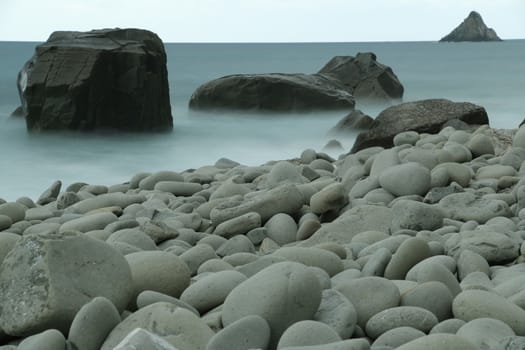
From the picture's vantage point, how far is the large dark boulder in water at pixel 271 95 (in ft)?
43.9

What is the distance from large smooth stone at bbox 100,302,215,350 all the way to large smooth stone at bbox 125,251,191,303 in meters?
0.32

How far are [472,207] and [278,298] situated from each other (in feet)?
6.24

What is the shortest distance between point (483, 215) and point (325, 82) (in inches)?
446

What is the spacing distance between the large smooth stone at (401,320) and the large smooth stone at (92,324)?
685mm

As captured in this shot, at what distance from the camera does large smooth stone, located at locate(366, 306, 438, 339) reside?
1.93 meters

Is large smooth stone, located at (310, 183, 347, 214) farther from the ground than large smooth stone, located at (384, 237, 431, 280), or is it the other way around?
large smooth stone, located at (384, 237, 431, 280)

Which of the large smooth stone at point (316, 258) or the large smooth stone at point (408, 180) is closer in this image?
the large smooth stone at point (316, 258)

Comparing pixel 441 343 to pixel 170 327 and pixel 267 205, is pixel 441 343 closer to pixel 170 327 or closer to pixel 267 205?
pixel 170 327

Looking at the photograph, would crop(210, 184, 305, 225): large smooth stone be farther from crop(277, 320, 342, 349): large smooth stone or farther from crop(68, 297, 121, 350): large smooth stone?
crop(277, 320, 342, 349): large smooth stone

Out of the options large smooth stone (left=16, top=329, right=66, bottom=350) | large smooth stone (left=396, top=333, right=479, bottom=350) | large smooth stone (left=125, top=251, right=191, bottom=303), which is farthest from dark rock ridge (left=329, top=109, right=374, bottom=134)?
large smooth stone (left=396, top=333, right=479, bottom=350)

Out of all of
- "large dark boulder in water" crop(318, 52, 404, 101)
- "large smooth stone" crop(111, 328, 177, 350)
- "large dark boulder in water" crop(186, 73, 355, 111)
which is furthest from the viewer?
"large dark boulder in water" crop(318, 52, 404, 101)

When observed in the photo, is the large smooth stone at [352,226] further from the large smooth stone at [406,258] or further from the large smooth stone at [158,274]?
the large smooth stone at [158,274]

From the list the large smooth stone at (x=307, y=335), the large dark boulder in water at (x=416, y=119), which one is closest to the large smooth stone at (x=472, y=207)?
the large smooth stone at (x=307, y=335)

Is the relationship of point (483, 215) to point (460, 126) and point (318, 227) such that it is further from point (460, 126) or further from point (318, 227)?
point (460, 126)
